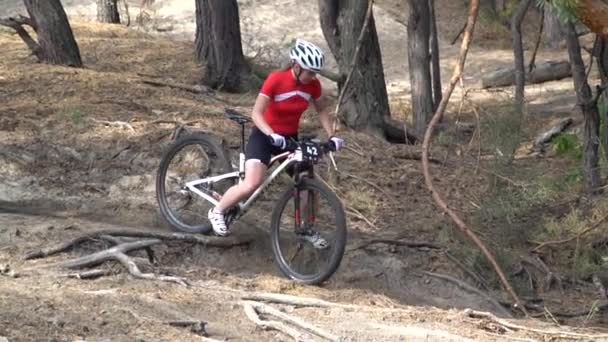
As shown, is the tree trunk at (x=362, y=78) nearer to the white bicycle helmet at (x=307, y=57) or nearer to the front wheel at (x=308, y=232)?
the front wheel at (x=308, y=232)

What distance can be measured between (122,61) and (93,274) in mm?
7798

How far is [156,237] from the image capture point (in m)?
8.50

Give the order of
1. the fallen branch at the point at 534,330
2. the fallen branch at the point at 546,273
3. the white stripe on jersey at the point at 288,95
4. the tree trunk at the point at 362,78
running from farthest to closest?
the tree trunk at the point at 362,78 < the fallen branch at the point at 546,273 < the white stripe on jersey at the point at 288,95 < the fallen branch at the point at 534,330

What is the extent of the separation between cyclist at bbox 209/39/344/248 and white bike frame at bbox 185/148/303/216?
0.25 feet

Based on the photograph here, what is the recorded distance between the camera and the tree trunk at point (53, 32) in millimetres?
13086

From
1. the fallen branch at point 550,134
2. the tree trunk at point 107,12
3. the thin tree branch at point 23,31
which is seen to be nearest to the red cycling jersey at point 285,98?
the thin tree branch at point 23,31

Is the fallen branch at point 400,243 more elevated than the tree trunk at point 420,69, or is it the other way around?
the tree trunk at point 420,69

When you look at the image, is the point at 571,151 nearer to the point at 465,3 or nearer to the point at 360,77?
the point at 360,77

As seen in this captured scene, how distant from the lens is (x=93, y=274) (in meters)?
7.41

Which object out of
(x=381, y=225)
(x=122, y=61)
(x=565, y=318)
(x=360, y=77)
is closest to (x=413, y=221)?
(x=381, y=225)

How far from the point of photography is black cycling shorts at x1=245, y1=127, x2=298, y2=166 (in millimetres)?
8078

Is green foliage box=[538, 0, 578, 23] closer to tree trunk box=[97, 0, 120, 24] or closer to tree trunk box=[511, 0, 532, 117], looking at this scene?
tree trunk box=[511, 0, 532, 117]

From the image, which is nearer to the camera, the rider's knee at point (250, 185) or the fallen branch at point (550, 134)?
the rider's knee at point (250, 185)

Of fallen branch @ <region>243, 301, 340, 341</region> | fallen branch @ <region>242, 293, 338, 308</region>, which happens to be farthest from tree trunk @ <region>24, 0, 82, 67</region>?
fallen branch @ <region>243, 301, 340, 341</region>
